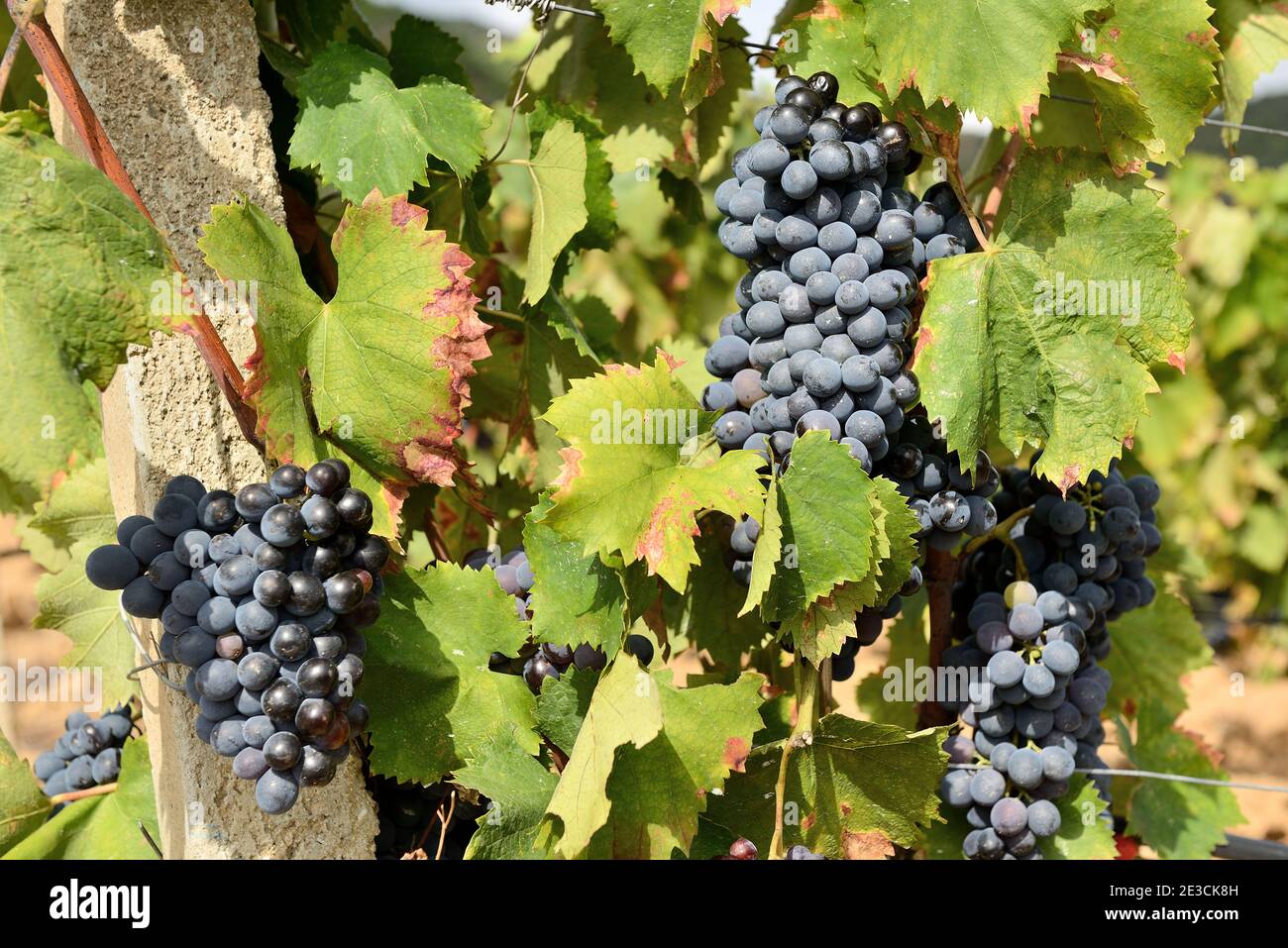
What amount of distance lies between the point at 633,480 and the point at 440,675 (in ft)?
1.09

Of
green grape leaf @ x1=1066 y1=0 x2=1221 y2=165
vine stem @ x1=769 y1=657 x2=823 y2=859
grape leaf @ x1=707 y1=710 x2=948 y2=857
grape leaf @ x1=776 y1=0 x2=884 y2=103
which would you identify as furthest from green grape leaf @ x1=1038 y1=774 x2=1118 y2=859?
grape leaf @ x1=776 y1=0 x2=884 y2=103

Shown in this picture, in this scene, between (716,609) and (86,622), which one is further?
(86,622)

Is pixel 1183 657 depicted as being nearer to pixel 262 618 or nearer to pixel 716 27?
pixel 716 27

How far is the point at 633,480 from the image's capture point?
120 cm

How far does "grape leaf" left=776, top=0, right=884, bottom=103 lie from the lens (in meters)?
1.34

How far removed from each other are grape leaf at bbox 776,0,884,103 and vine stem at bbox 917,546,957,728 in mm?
584

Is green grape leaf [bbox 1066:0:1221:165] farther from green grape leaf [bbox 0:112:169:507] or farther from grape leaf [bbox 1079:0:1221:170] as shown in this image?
green grape leaf [bbox 0:112:169:507]

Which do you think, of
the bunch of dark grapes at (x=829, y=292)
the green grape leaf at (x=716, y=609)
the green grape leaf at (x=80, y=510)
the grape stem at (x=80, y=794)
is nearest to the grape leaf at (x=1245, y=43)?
the bunch of dark grapes at (x=829, y=292)

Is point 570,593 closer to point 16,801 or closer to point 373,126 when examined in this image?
point 373,126

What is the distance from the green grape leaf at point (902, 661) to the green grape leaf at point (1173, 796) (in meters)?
0.32

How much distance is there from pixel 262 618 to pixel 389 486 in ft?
0.69

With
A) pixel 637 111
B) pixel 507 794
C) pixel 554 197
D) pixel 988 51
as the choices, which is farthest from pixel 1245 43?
pixel 507 794

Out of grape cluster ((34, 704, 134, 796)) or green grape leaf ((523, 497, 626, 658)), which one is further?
grape cluster ((34, 704, 134, 796))

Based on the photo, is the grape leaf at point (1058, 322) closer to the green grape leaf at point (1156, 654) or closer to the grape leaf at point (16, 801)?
the green grape leaf at point (1156, 654)
